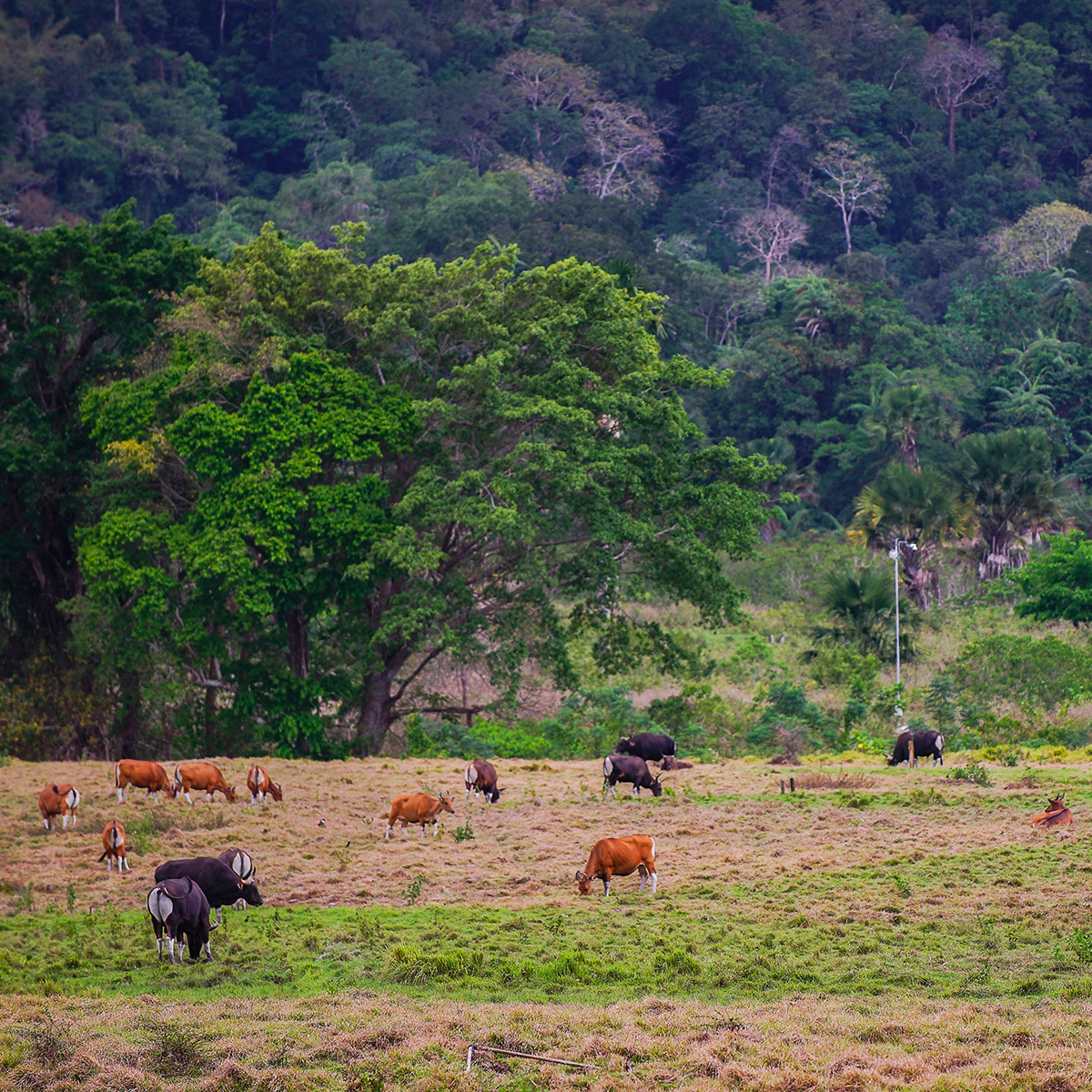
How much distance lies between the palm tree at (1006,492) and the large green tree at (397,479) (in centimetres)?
1793

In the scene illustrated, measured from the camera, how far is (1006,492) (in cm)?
4519

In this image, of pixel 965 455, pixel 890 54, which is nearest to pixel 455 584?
pixel 965 455

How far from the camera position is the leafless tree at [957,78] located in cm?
10725

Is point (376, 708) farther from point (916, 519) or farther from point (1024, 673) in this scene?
point (916, 519)

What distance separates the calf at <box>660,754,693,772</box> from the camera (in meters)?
23.1

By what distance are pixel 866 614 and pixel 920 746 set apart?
12.6 m

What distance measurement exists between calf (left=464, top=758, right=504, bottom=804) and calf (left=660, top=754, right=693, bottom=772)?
11.1ft

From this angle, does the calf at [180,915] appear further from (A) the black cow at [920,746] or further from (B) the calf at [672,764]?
(A) the black cow at [920,746]

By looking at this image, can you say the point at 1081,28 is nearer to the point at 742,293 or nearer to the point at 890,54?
the point at 890,54

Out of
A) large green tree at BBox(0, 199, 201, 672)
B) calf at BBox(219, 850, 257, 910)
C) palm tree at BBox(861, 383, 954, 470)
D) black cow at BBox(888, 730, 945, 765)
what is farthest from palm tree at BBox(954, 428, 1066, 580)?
calf at BBox(219, 850, 257, 910)

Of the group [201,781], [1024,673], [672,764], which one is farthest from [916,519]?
[201,781]

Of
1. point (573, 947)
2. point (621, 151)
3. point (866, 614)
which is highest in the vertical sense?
point (621, 151)

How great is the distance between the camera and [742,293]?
81.8 metres

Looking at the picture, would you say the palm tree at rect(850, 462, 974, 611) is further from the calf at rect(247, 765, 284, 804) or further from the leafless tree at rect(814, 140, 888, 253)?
the leafless tree at rect(814, 140, 888, 253)
